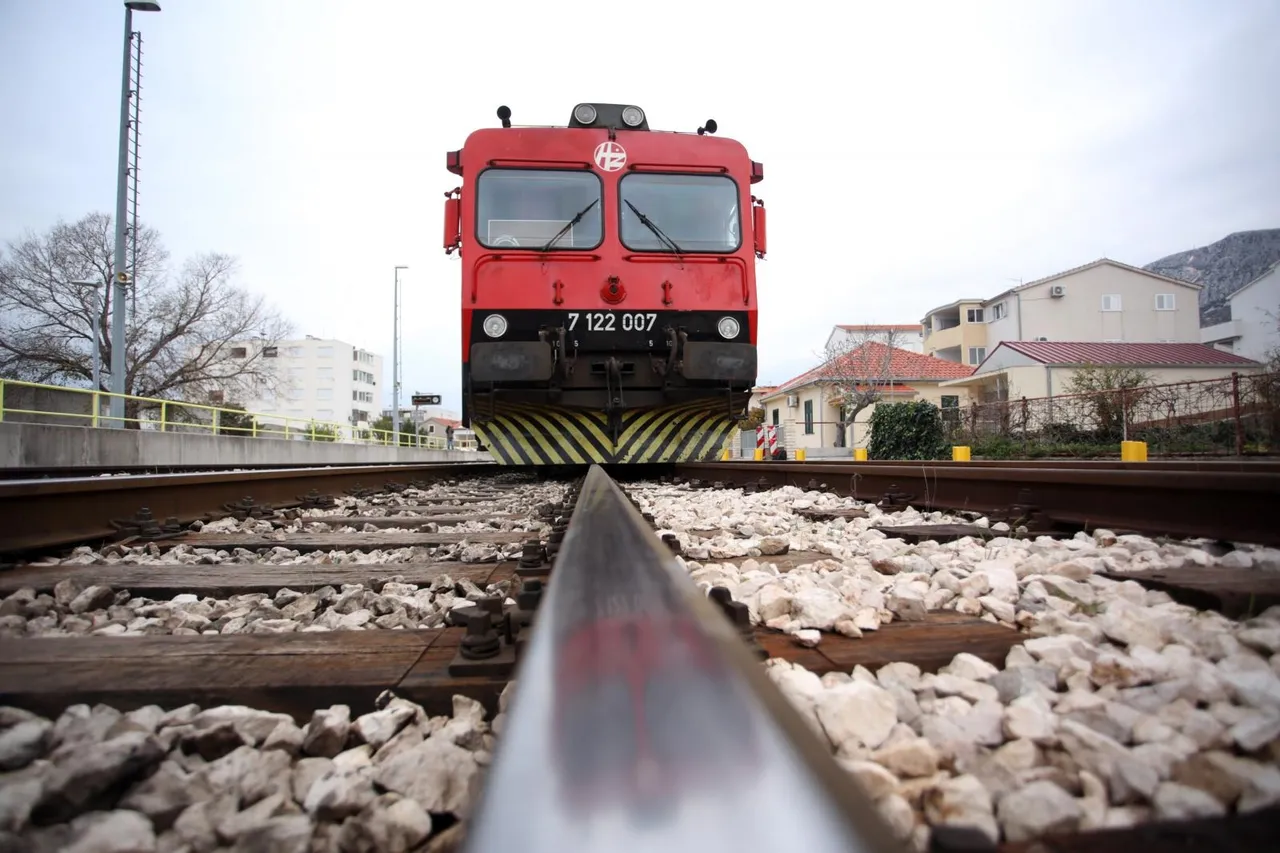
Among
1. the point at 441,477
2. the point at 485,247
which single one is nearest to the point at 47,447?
the point at 441,477

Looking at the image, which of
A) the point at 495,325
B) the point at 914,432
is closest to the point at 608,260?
the point at 495,325

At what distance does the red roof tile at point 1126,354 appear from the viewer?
27.4 meters

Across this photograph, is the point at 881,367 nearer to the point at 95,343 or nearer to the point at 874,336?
the point at 874,336

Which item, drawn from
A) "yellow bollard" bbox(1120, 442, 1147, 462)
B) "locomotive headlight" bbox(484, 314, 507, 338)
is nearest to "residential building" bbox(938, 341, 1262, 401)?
"yellow bollard" bbox(1120, 442, 1147, 462)

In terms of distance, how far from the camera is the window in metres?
6.71

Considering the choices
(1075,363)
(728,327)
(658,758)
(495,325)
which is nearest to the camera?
(658,758)

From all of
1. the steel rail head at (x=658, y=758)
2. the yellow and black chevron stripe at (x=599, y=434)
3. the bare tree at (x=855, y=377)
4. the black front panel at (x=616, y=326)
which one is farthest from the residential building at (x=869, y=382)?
the steel rail head at (x=658, y=758)

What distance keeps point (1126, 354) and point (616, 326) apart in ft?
100

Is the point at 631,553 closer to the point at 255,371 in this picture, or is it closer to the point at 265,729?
the point at 265,729

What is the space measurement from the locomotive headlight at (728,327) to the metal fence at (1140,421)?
8.47m

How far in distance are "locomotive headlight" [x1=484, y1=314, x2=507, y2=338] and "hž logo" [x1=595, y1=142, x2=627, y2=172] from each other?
6.05 ft

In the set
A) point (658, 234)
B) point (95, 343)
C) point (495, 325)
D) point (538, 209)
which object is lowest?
point (495, 325)

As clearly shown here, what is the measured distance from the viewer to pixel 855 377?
33281 mm

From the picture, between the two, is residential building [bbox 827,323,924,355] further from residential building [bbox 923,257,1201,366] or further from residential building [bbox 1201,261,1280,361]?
residential building [bbox 1201,261,1280,361]
